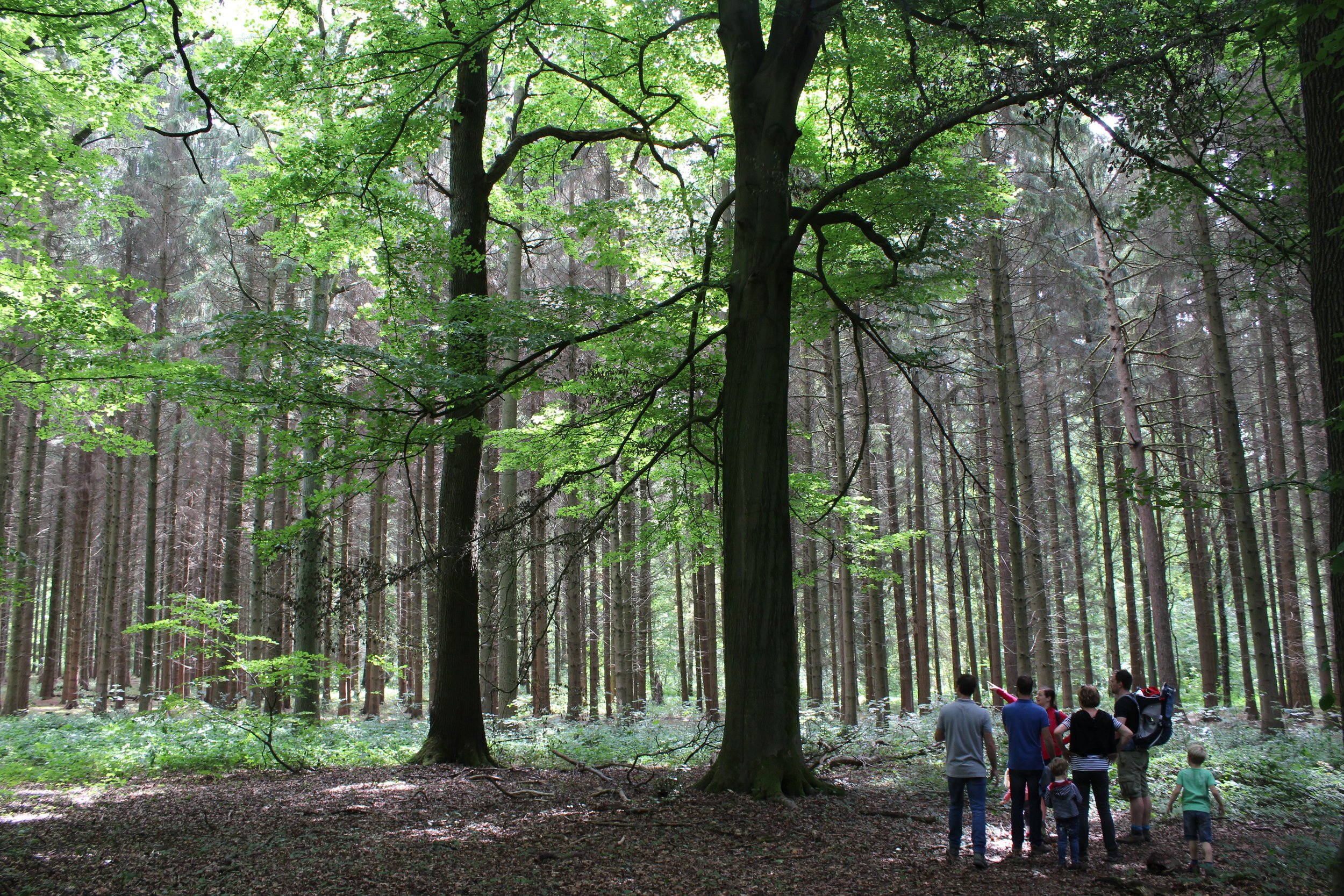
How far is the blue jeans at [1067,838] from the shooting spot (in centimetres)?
576

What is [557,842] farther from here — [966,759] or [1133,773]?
[1133,773]

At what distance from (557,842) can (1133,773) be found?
17.0ft

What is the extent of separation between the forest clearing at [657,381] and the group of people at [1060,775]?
0.04 m

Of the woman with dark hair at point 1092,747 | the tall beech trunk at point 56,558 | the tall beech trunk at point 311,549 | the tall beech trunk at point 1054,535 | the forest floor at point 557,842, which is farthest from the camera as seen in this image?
the tall beech trunk at point 56,558

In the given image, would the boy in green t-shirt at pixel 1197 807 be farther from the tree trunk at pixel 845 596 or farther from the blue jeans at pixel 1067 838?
the tree trunk at pixel 845 596

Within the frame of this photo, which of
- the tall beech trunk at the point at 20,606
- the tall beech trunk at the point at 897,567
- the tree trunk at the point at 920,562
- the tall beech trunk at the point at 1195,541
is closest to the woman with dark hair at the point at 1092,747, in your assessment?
the tall beech trunk at the point at 1195,541

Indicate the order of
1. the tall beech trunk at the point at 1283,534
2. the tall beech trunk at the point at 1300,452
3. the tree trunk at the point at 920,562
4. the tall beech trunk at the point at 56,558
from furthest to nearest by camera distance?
the tall beech trunk at the point at 56,558, the tree trunk at the point at 920,562, the tall beech trunk at the point at 1283,534, the tall beech trunk at the point at 1300,452

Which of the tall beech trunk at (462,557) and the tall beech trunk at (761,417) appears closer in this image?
the tall beech trunk at (761,417)

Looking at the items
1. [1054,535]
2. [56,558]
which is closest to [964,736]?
[1054,535]

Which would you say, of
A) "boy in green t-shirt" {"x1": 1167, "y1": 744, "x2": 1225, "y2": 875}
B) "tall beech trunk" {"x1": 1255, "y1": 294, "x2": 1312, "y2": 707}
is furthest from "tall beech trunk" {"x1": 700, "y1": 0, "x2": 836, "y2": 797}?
"tall beech trunk" {"x1": 1255, "y1": 294, "x2": 1312, "y2": 707}

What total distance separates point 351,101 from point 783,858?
30.6 feet

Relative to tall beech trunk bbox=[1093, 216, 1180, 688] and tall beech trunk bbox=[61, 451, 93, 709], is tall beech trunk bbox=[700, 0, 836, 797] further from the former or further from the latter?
tall beech trunk bbox=[61, 451, 93, 709]

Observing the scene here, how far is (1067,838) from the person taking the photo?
586cm

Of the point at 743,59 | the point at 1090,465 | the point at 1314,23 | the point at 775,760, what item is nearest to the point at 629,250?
the point at 743,59
